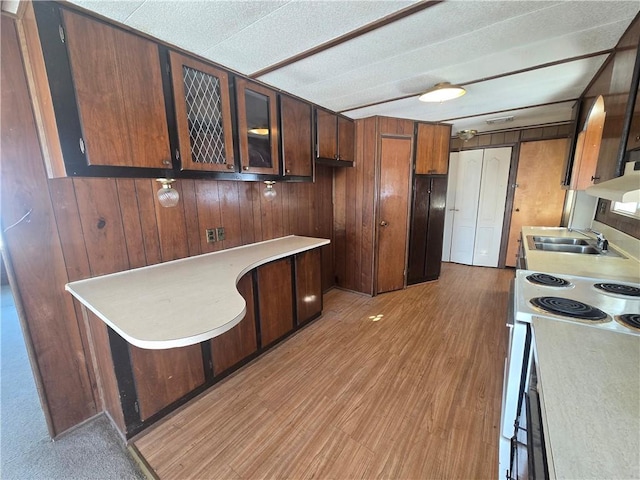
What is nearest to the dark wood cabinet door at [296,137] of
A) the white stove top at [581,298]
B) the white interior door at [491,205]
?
the white stove top at [581,298]

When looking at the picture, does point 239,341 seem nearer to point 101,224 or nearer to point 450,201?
point 101,224

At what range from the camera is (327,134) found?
9.70ft

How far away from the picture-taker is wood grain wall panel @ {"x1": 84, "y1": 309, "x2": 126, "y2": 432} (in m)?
1.44

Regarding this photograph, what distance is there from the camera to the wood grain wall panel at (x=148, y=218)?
1.77 meters

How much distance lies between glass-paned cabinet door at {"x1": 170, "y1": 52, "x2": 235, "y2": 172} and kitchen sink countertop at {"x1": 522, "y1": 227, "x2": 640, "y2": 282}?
2.31 meters

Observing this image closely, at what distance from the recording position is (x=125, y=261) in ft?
5.71

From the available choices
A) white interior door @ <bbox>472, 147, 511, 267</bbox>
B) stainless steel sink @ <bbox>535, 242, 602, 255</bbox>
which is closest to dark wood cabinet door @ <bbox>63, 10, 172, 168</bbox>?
stainless steel sink @ <bbox>535, 242, 602, 255</bbox>

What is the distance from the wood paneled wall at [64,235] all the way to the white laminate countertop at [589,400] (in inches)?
84.7

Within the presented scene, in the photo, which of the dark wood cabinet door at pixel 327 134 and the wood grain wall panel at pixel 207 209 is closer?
the wood grain wall panel at pixel 207 209

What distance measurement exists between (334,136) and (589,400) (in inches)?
115

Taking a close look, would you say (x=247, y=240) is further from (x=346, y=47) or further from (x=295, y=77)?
(x=346, y=47)

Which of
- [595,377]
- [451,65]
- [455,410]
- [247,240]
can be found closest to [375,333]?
[455,410]

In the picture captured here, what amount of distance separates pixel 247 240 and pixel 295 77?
1456mm

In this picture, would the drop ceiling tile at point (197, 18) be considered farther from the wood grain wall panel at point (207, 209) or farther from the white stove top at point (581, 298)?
the white stove top at point (581, 298)
